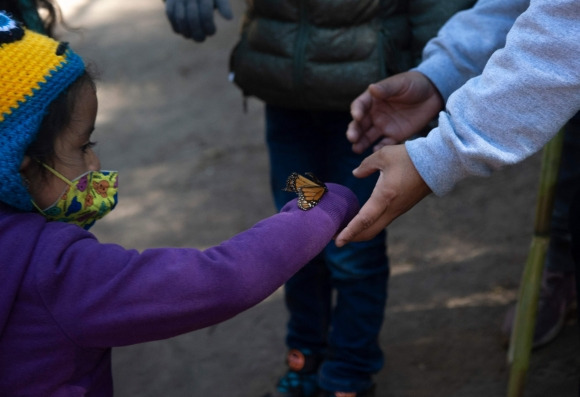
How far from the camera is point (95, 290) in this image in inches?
60.4

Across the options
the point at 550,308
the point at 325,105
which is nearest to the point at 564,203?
the point at 550,308

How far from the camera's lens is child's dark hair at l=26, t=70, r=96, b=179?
63.9 inches

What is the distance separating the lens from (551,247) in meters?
2.85

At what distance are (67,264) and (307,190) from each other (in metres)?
0.52

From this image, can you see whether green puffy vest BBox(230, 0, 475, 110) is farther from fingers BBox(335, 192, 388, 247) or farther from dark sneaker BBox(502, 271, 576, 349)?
dark sneaker BBox(502, 271, 576, 349)

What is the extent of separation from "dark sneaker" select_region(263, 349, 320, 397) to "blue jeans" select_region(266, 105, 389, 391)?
0.32ft

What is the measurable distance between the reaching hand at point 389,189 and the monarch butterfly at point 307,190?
15cm

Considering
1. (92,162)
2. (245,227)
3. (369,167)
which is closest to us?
(92,162)

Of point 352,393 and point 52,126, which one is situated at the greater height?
→ point 52,126

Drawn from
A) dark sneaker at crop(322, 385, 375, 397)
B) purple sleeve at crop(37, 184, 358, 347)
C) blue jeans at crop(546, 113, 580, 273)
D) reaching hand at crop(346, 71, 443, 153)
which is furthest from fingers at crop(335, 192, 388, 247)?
blue jeans at crop(546, 113, 580, 273)

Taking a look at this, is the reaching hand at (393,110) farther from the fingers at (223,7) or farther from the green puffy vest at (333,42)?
the fingers at (223,7)

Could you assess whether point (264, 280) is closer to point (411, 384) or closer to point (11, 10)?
point (11, 10)

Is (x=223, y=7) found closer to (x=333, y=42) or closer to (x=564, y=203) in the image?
(x=333, y=42)

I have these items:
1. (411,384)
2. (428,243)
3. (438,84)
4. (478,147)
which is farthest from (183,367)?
(478,147)
